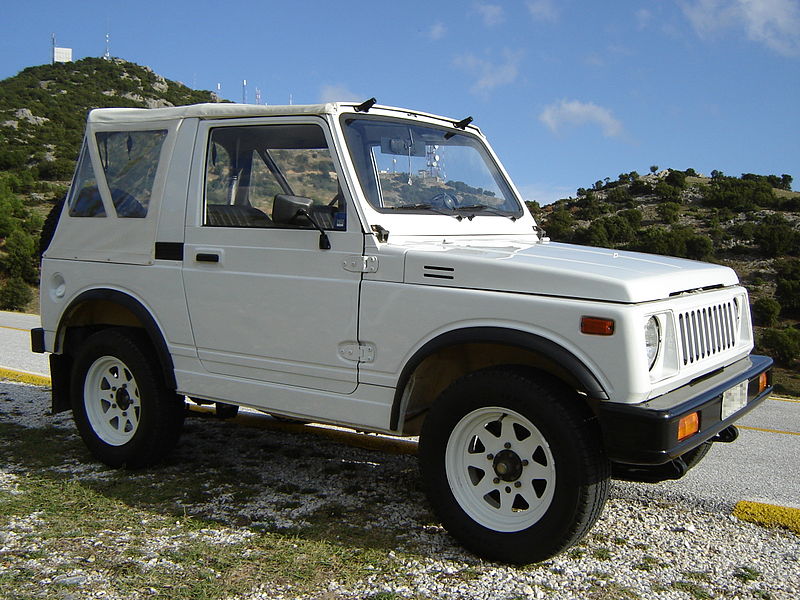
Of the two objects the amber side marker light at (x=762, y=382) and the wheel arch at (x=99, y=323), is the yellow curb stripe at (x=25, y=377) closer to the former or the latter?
the wheel arch at (x=99, y=323)

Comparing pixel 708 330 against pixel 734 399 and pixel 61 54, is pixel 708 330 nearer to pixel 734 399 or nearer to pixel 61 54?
pixel 734 399

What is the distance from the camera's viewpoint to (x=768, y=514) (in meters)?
4.17

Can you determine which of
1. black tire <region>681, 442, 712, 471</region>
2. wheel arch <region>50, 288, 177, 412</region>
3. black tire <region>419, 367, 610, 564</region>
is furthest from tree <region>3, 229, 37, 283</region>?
black tire <region>681, 442, 712, 471</region>

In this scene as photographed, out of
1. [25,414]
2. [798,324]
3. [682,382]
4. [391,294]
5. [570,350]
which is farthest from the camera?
[798,324]

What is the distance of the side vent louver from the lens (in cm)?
375

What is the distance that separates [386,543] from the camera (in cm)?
384

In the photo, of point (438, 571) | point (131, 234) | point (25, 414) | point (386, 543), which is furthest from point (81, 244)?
point (438, 571)

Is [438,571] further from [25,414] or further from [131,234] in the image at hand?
[25,414]

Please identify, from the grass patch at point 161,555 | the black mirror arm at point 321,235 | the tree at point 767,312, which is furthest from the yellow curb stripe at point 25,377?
the tree at point 767,312

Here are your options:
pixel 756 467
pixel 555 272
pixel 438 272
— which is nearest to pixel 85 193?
pixel 438 272

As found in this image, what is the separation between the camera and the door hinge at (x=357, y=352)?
401 cm

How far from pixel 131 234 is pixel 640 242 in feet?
107

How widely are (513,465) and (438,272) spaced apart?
969 mm

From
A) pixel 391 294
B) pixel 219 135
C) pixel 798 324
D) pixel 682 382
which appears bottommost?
pixel 798 324
